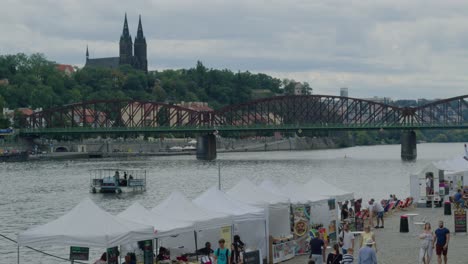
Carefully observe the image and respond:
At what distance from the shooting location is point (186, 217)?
3094 cm

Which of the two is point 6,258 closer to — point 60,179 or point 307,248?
point 307,248

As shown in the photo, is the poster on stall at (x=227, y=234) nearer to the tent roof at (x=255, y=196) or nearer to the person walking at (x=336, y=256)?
the tent roof at (x=255, y=196)

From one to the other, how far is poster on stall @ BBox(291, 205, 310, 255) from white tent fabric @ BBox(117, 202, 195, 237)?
610 cm

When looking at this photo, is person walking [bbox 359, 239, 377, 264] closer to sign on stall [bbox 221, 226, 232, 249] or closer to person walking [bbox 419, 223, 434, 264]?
person walking [bbox 419, 223, 434, 264]

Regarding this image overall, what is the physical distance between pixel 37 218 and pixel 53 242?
33.5 m

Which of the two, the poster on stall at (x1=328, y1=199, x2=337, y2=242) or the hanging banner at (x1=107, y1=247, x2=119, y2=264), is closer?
the hanging banner at (x1=107, y1=247, x2=119, y2=264)

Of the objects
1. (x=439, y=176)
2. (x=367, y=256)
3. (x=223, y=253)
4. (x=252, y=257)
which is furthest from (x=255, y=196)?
(x=439, y=176)

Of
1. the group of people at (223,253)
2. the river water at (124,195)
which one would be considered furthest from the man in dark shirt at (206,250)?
the river water at (124,195)

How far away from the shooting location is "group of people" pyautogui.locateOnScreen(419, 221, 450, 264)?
28625mm

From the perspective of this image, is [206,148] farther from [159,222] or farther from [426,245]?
[426,245]

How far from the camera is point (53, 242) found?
2731cm

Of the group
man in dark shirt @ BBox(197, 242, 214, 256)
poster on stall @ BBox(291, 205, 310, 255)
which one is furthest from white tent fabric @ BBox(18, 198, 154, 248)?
poster on stall @ BBox(291, 205, 310, 255)

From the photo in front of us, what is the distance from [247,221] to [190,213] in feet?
7.79

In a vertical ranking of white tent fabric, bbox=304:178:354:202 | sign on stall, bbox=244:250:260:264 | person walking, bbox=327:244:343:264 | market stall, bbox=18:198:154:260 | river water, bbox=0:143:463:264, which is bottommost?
river water, bbox=0:143:463:264
